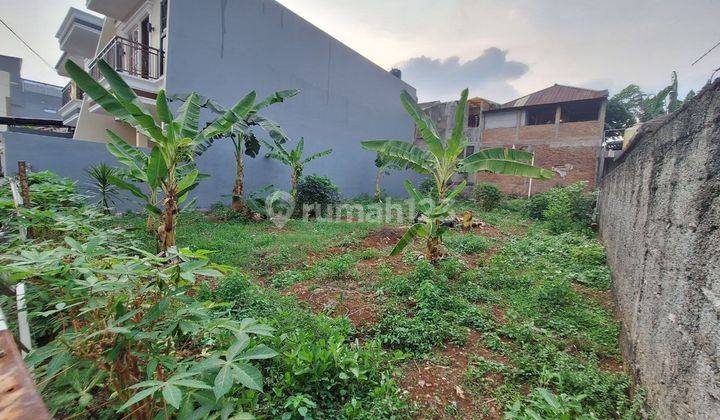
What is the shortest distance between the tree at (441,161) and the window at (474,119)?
48.5ft

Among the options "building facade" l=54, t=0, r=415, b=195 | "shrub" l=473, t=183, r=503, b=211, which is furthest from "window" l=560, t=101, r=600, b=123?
"building facade" l=54, t=0, r=415, b=195

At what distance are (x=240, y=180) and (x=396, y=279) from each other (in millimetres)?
5826

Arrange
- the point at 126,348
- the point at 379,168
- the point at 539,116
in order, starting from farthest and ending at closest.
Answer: the point at 539,116 < the point at 379,168 < the point at 126,348

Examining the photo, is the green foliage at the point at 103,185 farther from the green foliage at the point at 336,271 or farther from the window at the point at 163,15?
the green foliage at the point at 336,271

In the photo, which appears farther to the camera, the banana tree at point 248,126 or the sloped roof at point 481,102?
the sloped roof at point 481,102

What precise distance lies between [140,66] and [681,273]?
11.8 metres

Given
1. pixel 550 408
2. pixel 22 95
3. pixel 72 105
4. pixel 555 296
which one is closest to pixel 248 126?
pixel 555 296

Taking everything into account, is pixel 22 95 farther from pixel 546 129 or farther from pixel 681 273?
pixel 546 129

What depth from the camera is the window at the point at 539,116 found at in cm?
1650

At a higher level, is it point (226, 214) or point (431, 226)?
point (431, 226)

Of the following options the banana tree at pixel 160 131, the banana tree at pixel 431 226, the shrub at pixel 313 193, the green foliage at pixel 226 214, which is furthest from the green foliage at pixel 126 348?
the shrub at pixel 313 193

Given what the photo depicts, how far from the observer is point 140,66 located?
29.1ft

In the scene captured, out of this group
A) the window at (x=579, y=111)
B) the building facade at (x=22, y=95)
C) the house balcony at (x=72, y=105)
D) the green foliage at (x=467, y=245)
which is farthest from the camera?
the window at (x=579, y=111)

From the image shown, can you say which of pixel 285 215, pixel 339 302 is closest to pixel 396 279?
pixel 339 302
